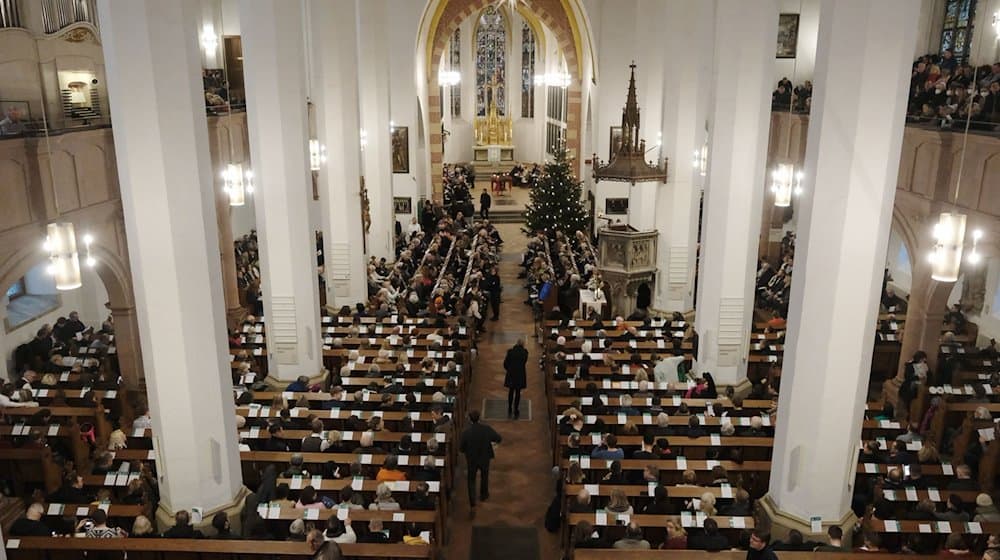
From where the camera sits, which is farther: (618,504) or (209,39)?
(209,39)

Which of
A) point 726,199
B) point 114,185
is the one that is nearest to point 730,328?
point 726,199

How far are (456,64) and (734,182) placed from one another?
101 ft

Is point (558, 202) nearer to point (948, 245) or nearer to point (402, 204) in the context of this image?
point (402, 204)

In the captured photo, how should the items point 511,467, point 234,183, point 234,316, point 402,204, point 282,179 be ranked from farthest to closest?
point 402,204 < point 234,316 < point 234,183 < point 282,179 < point 511,467

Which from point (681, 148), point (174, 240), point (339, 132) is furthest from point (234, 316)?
point (681, 148)

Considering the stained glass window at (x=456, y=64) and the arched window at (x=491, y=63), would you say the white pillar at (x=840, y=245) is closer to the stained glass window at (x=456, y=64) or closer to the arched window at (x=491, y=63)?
the stained glass window at (x=456, y=64)

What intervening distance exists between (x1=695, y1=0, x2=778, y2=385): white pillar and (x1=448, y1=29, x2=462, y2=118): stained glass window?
2992 centimetres

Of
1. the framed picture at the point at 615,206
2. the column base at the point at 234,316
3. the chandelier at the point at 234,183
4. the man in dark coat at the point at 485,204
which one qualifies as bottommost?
the column base at the point at 234,316

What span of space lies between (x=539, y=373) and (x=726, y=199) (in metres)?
5.23

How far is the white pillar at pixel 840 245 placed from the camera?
6.88 metres

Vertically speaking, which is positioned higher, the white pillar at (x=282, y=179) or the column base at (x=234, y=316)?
the white pillar at (x=282, y=179)

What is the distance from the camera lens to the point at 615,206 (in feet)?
83.4

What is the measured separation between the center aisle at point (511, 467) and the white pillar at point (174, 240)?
3051mm

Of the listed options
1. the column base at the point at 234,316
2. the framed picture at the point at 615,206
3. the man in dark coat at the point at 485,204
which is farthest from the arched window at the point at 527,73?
the column base at the point at 234,316
